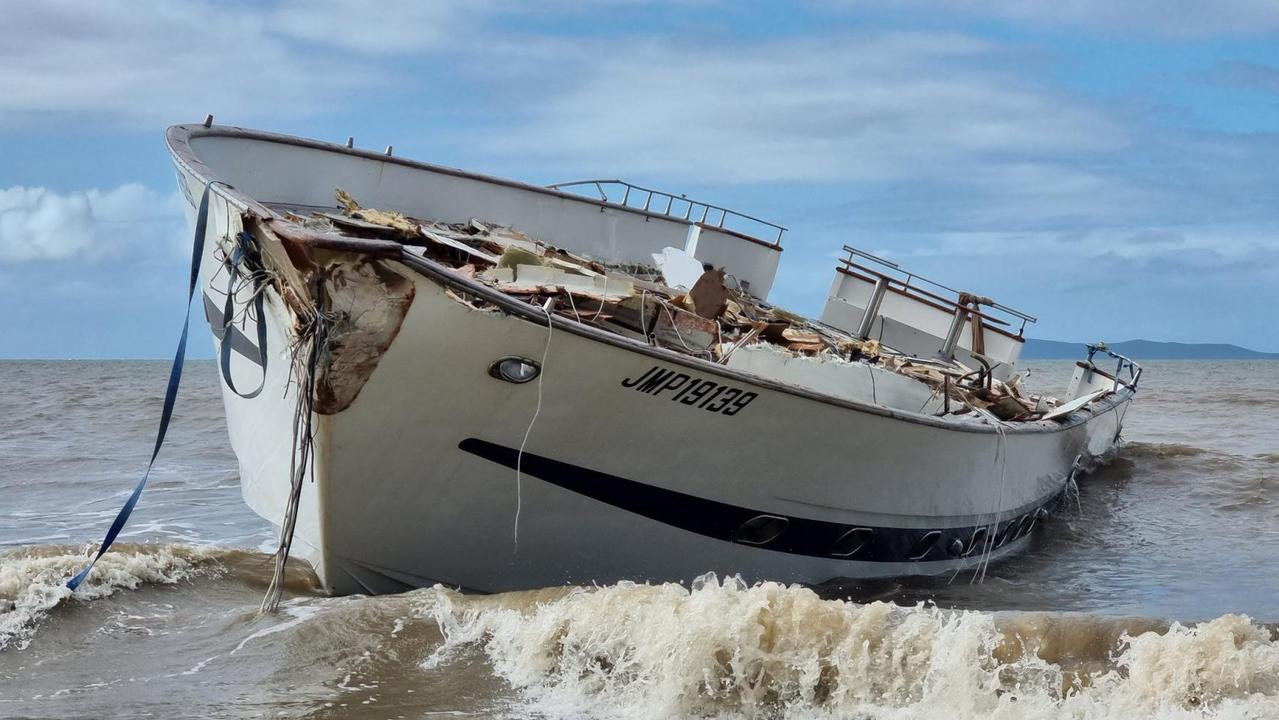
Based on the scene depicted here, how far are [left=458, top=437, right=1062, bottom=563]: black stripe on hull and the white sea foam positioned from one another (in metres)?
3.05

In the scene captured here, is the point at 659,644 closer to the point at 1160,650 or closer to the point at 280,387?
the point at 1160,650

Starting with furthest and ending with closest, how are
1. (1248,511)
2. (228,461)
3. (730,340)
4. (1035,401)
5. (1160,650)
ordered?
(228,461) → (1248,511) → (1035,401) → (730,340) → (1160,650)

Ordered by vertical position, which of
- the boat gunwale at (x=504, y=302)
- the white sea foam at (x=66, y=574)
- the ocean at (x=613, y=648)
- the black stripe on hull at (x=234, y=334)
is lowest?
the white sea foam at (x=66, y=574)

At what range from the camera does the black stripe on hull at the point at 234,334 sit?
25.5ft

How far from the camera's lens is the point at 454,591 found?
7.07 metres

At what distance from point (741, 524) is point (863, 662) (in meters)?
2.05

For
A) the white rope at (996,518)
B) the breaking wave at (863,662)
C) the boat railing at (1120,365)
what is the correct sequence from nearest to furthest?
1. the breaking wave at (863,662)
2. the white rope at (996,518)
3. the boat railing at (1120,365)

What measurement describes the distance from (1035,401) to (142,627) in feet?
30.9

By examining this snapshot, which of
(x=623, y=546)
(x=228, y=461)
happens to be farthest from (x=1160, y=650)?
(x=228, y=461)

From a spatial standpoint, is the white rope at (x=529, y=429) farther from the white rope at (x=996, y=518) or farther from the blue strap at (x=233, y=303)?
the white rope at (x=996, y=518)

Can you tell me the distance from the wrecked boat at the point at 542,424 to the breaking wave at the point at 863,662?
3.27 ft

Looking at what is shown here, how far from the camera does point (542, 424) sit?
6.66 m

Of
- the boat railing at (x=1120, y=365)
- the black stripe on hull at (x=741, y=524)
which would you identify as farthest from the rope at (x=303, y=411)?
the boat railing at (x=1120, y=365)

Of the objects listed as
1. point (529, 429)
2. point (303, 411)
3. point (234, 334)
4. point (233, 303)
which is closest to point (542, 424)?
point (529, 429)
